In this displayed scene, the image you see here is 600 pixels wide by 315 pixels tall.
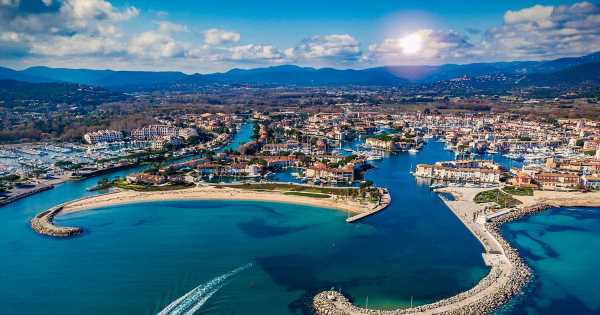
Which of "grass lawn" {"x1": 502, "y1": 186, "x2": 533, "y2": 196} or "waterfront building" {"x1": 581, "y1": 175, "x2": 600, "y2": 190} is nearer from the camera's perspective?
"grass lawn" {"x1": 502, "y1": 186, "x2": 533, "y2": 196}

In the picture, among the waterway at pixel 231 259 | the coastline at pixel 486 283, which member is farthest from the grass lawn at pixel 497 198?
the waterway at pixel 231 259

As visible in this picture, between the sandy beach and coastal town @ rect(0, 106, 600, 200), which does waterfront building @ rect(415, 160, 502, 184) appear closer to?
coastal town @ rect(0, 106, 600, 200)

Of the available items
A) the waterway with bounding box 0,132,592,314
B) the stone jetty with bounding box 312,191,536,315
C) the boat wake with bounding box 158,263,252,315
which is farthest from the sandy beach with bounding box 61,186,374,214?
the boat wake with bounding box 158,263,252,315

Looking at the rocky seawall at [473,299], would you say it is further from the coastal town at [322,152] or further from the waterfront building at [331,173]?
the waterfront building at [331,173]

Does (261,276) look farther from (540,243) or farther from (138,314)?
(540,243)

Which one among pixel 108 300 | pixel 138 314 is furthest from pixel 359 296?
pixel 108 300

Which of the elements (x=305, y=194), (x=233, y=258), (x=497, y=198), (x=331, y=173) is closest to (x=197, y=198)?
(x=305, y=194)
